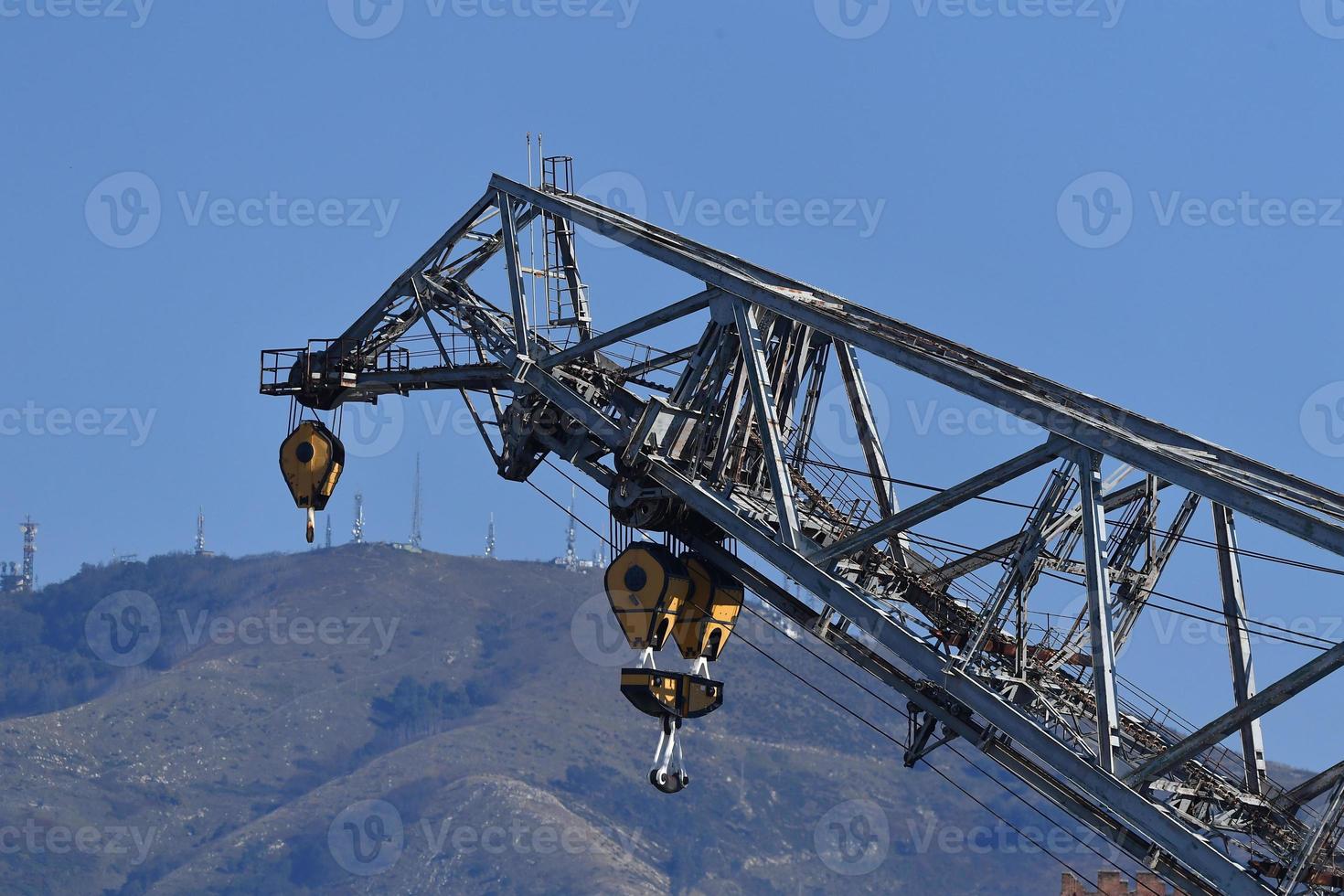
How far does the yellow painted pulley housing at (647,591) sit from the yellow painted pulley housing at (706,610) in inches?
13.6

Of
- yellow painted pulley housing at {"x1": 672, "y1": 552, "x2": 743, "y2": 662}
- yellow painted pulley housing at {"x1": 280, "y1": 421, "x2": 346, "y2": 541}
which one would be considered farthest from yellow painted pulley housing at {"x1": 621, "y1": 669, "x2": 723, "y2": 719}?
yellow painted pulley housing at {"x1": 280, "y1": 421, "x2": 346, "y2": 541}

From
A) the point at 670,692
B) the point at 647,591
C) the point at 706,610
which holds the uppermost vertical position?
the point at 647,591

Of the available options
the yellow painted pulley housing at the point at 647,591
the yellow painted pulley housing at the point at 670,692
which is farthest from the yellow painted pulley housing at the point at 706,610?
the yellow painted pulley housing at the point at 670,692

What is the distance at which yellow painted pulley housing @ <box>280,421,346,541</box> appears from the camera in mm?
53438

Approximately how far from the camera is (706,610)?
46875 mm

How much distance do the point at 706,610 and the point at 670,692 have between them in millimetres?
1927

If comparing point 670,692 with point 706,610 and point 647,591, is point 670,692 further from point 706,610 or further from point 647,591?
point 647,591

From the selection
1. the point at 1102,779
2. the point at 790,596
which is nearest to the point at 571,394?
the point at 790,596

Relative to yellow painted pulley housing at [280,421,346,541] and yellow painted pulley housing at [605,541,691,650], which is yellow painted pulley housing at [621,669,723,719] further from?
yellow painted pulley housing at [280,421,346,541]

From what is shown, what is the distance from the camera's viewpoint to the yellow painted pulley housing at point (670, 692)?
46125 millimetres

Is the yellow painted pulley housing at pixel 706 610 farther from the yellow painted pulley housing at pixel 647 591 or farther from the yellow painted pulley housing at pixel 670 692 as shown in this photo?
the yellow painted pulley housing at pixel 670 692

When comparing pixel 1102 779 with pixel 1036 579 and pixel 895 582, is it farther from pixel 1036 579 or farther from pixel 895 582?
pixel 895 582

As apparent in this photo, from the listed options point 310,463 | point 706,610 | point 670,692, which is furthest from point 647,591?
point 310,463

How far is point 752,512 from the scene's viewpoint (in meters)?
44.6
